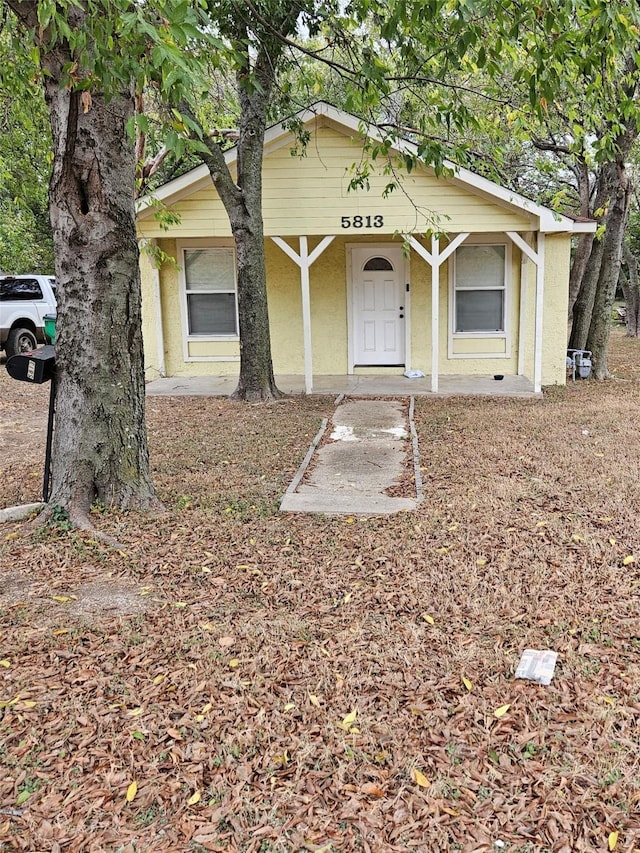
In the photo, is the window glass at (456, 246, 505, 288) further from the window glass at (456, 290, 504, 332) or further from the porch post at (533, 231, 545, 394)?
the porch post at (533, 231, 545, 394)

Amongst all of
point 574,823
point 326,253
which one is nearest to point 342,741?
point 574,823

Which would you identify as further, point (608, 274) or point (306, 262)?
point (608, 274)

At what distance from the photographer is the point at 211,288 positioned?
1202 centimetres

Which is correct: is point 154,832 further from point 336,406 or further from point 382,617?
point 336,406

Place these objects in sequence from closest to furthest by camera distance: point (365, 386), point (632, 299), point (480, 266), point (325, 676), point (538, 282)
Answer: point (325, 676), point (538, 282), point (365, 386), point (480, 266), point (632, 299)

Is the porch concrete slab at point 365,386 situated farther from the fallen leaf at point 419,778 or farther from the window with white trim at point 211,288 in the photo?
the fallen leaf at point 419,778

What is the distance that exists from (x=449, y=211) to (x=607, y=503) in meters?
6.49

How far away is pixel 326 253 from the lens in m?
11.9

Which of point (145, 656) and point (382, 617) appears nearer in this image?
point (145, 656)

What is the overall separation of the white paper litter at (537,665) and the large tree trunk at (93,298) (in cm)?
297

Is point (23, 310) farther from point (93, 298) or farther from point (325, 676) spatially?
point (325, 676)

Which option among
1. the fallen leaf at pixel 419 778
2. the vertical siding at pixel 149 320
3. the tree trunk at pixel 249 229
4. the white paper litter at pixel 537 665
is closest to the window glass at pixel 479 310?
the tree trunk at pixel 249 229

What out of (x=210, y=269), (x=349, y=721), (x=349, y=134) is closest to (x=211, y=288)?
(x=210, y=269)

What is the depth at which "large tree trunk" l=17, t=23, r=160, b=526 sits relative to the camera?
4.36 meters
